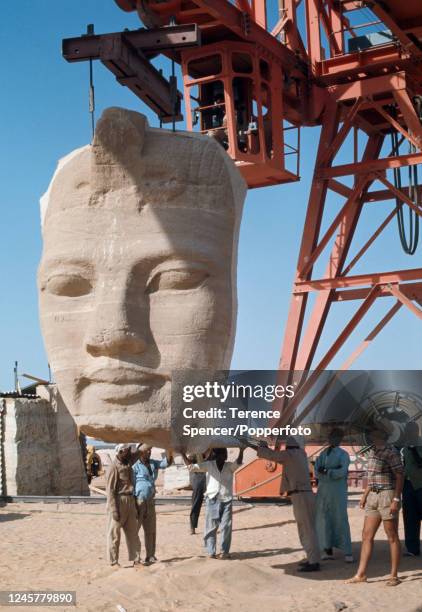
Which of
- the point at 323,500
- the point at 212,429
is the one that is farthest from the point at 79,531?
the point at 212,429

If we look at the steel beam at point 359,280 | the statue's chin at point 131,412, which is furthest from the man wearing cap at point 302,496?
the statue's chin at point 131,412

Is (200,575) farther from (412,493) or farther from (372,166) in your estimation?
(372,166)

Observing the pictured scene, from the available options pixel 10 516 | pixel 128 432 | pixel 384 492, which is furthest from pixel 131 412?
pixel 10 516

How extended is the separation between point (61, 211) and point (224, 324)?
106cm

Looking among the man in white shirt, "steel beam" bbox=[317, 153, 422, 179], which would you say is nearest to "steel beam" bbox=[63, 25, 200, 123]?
the man in white shirt

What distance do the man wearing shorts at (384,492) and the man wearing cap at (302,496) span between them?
2.82 feet

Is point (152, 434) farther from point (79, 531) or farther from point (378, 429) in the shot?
point (79, 531)

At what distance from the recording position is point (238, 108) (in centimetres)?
A: 906

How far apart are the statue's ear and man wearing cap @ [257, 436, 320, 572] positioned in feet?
15.5

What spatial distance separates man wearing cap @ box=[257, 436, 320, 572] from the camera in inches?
335

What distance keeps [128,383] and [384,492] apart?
4.11 metres

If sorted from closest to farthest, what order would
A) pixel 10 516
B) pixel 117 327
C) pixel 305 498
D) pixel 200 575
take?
pixel 117 327 < pixel 200 575 < pixel 305 498 < pixel 10 516

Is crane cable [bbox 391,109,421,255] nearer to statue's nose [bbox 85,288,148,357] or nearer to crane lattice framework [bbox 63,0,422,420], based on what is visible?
crane lattice framework [bbox 63,0,422,420]

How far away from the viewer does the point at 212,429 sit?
4.59 metres
